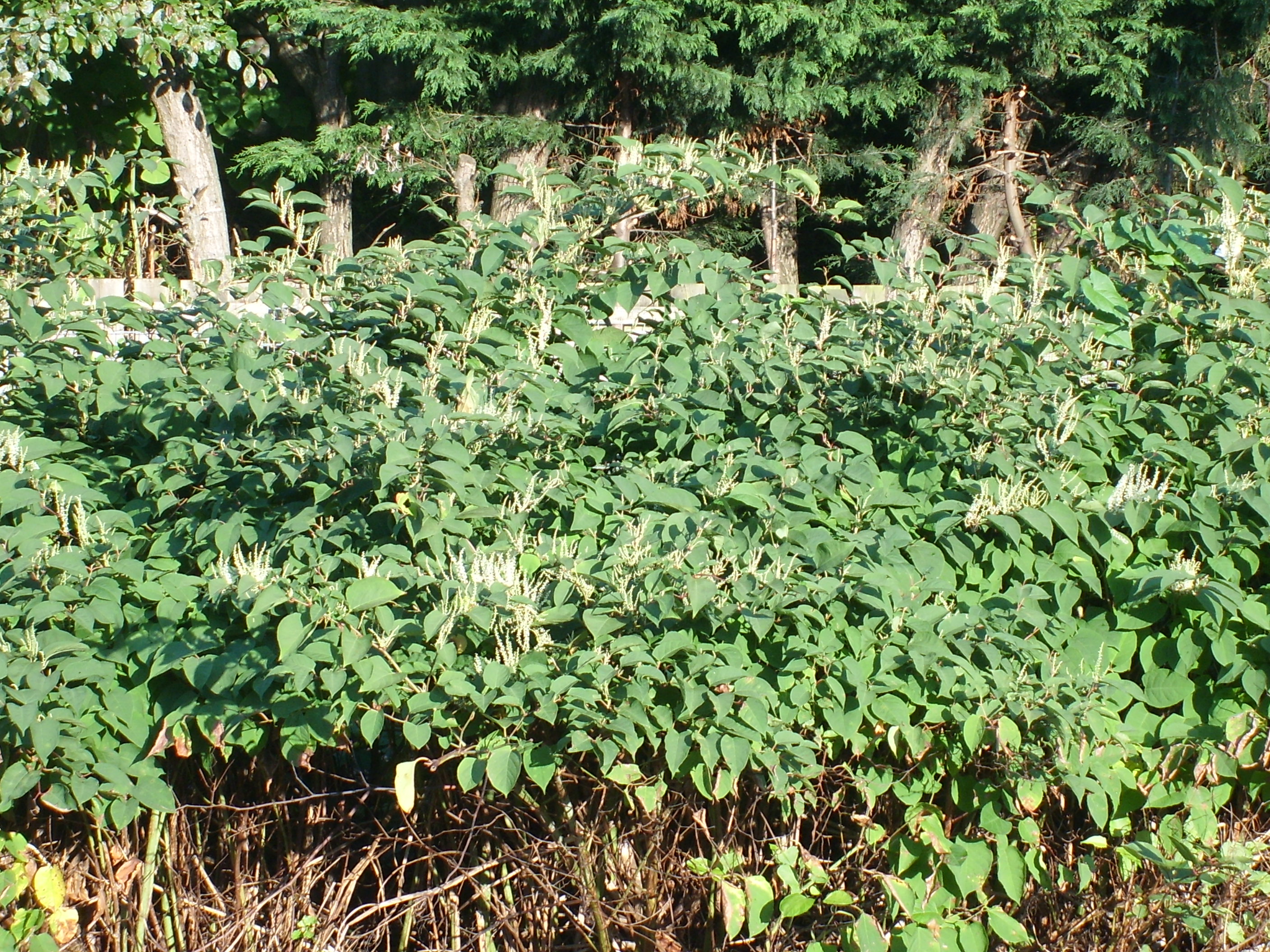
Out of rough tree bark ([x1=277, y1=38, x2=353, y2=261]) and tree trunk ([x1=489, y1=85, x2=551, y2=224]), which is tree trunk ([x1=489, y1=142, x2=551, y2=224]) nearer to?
tree trunk ([x1=489, y1=85, x2=551, y2=224])

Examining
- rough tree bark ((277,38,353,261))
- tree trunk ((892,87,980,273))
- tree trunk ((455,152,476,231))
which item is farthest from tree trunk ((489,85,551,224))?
tree trunk ((892,87,980,273))

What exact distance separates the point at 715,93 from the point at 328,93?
3.06 metres

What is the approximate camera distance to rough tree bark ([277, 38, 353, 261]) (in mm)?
8938

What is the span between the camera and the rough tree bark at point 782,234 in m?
8.82


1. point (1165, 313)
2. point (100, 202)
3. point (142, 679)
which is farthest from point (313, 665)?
point (100, 202)

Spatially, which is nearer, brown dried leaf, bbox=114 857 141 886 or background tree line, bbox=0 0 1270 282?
brown dried leaf, bbox=114 857 141 886

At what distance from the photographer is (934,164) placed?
848 centimetres

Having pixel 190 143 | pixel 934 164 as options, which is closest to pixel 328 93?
pixel 190 143

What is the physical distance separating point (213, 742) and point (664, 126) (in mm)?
7300

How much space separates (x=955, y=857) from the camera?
227 centimetres

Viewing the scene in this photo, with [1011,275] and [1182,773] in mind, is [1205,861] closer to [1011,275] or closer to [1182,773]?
[1182,773]

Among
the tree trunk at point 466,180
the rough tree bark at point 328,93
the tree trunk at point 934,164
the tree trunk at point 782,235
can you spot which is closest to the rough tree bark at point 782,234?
the tree trunk at point 782,235

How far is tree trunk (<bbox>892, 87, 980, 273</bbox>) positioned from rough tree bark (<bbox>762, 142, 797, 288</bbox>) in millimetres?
→ 877

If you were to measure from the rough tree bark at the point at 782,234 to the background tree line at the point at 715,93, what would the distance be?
0.02m
